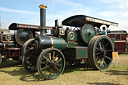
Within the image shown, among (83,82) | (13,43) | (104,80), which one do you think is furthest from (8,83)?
(13,43)

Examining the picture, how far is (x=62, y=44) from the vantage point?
17.0 ft

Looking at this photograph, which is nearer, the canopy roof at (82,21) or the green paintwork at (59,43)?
the green paintwork at (59,43)

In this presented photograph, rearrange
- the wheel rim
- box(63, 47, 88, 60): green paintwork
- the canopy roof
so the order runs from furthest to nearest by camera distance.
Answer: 1. the wheel rim
2. the canopy roof
3. box(63, 47, 88, 60): green paintwork

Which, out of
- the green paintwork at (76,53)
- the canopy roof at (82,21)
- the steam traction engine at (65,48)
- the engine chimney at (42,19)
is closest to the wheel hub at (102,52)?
the steam traction engine at (65,48)

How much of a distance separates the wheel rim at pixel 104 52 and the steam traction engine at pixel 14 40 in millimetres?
3778

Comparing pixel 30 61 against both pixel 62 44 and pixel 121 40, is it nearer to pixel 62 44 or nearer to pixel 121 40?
pixel 62 44

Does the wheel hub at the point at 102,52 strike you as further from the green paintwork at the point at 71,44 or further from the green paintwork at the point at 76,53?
the green paintwork at the point at 71,44

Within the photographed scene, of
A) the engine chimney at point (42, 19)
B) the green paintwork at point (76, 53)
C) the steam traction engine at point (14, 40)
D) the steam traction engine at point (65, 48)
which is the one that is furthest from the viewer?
the steam traction engine at point (14, 40)

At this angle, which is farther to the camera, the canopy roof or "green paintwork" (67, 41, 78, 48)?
the canopy roof

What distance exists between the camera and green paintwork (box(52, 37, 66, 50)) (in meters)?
4.99

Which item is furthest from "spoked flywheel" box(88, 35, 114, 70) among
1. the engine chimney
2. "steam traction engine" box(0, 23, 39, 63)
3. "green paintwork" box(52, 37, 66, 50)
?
"steam traction engine" box(0, 23, 39, 63)

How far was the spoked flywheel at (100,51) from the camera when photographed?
544cm

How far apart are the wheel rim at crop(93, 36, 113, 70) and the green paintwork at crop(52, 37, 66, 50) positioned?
144 cm

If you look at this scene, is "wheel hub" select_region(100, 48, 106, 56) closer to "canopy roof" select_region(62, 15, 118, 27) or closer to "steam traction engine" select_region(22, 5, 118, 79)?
"steam traction engine" select_region(22, 5, 118, 79)
